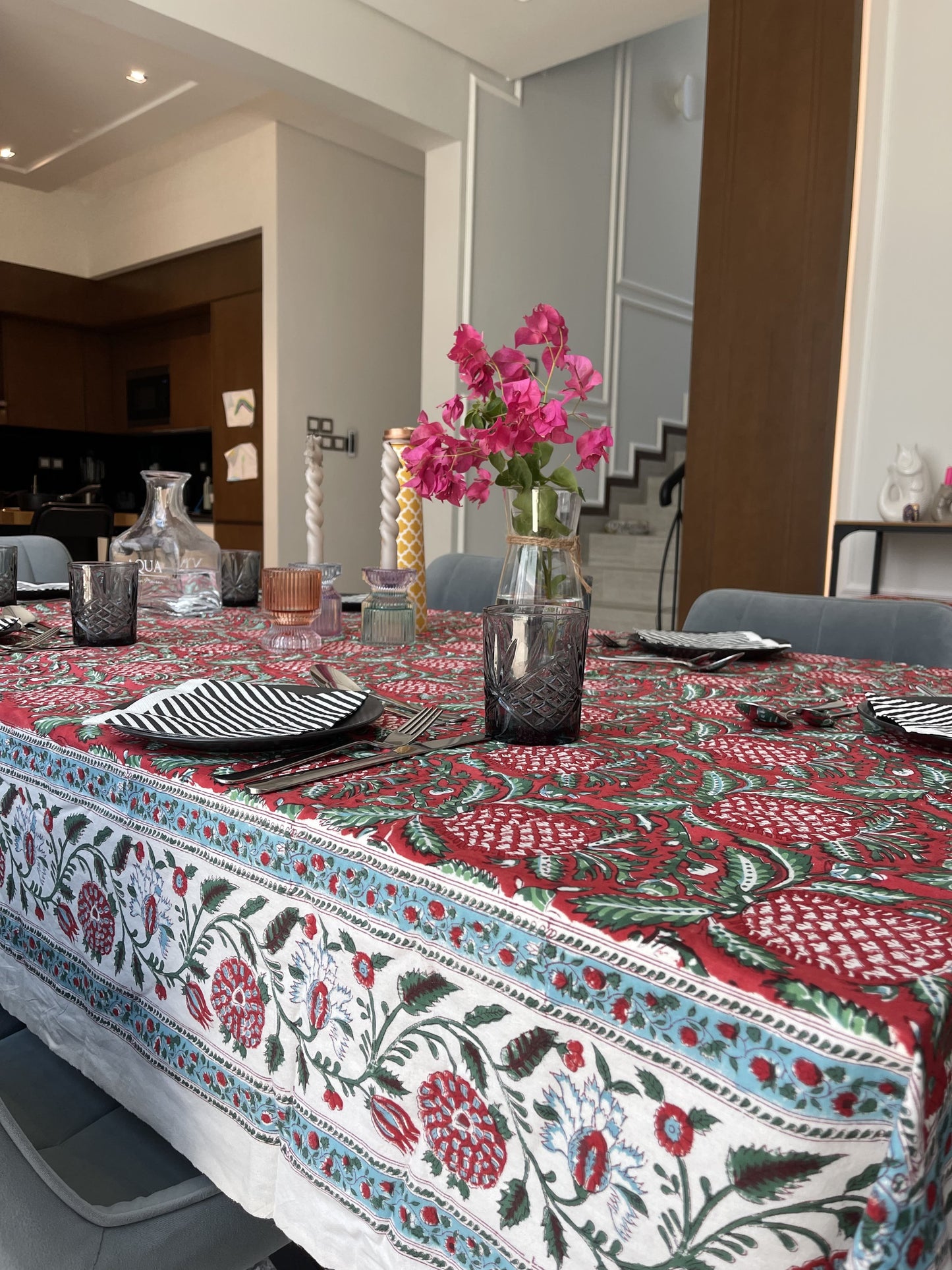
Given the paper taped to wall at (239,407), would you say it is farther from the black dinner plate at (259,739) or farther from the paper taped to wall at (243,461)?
the black dinner plate at (259,739)

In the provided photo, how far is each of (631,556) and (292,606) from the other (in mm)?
4521

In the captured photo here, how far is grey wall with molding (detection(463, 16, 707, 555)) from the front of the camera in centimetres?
480

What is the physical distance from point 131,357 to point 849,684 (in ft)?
21.7

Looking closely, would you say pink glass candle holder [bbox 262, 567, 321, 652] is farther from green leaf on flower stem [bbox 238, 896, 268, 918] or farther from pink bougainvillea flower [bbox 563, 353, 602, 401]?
green leaf on flower stem [bbox 238, 896, 268, 918]

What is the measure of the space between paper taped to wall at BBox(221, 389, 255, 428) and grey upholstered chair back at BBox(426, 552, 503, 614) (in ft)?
12.2

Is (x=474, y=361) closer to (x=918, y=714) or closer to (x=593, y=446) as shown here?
(x=593, y=446)

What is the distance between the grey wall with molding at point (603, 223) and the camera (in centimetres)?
480

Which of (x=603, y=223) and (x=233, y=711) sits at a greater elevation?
(x=603, y=223)

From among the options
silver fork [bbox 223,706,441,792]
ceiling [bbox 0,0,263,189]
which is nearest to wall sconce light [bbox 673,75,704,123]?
ceiling [bbox 0,0,263,189]

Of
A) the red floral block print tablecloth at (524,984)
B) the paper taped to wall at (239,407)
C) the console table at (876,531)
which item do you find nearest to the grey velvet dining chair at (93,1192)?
the red floral block print tablecloth at (524,984)

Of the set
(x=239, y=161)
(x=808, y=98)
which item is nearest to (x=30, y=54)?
(x=239, y=161)

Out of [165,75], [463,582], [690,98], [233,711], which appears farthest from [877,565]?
[165,75]

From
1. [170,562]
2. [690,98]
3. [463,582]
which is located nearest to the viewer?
[170,562]

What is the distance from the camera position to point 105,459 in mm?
7059
